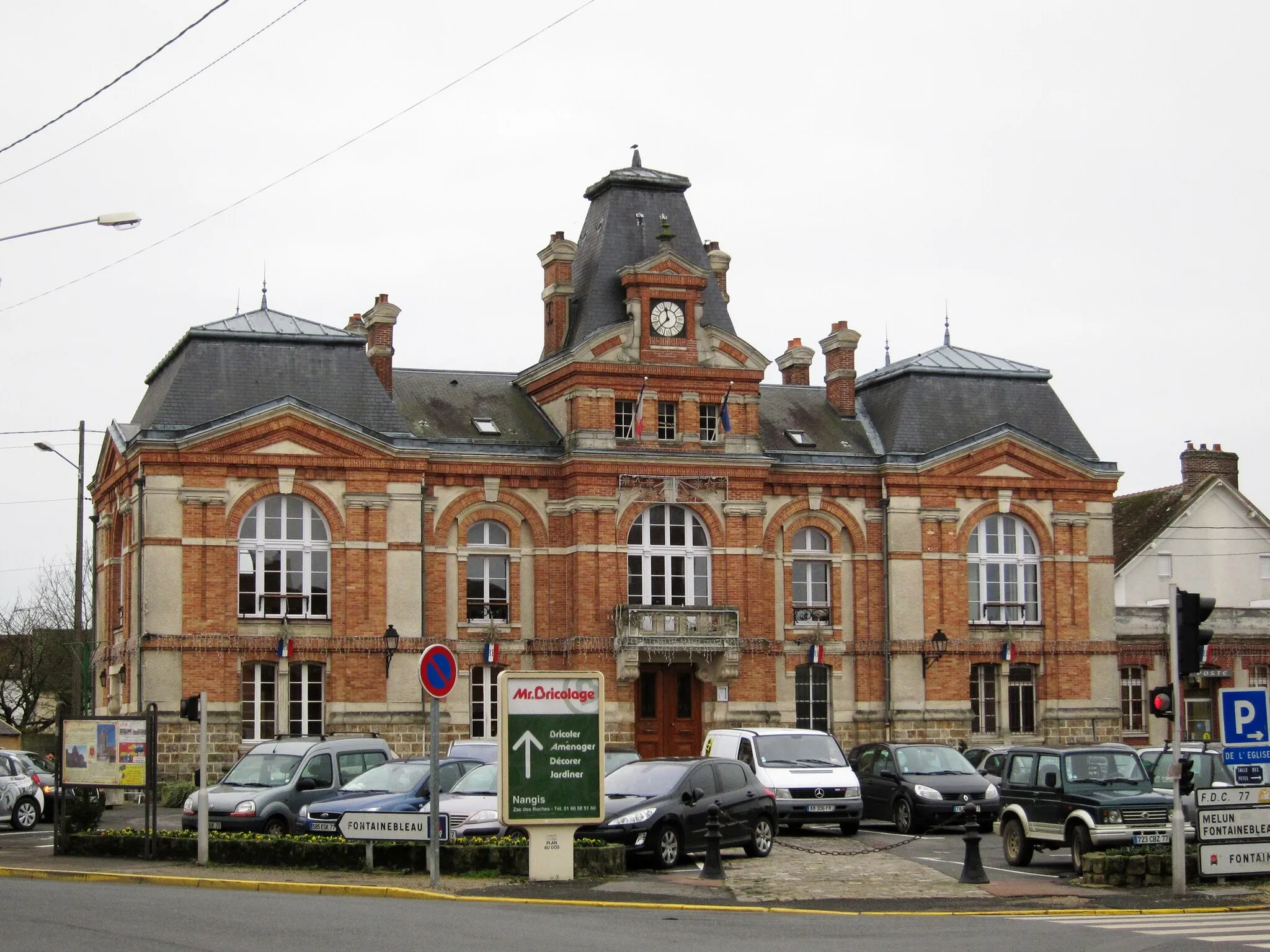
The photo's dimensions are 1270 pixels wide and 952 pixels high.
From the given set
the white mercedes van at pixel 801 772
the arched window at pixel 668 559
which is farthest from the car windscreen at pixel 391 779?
the arched window at pixel 668 559

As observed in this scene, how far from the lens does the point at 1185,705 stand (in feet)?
181

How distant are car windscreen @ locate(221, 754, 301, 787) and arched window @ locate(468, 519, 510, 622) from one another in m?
16.0

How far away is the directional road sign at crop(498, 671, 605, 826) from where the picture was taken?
2241 centimetres

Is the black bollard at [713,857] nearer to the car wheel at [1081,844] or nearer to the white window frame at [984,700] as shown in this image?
the car wheel at [1081,844]

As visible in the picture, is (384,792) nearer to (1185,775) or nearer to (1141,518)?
(1185,775)

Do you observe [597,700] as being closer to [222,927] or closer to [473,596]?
[222,927]

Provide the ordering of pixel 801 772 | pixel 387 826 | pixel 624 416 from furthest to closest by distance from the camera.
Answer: pixel 624 416, pixel 801 772, pixel 387 826

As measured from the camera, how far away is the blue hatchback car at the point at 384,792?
1041 inches

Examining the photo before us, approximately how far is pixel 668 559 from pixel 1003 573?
9208mm

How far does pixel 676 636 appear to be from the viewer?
148 ft

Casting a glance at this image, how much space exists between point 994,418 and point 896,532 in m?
4.64

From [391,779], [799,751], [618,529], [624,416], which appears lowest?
[391,779]

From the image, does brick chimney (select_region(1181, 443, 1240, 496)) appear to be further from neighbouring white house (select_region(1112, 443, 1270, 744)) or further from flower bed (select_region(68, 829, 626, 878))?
flower bed (select_region(68, 829, 626, 878))

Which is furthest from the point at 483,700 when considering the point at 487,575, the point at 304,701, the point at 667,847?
the point at 667,847
